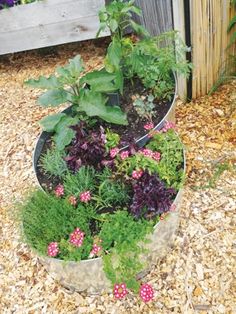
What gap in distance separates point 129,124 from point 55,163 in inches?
17.8

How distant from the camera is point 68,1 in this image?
2.78 meters

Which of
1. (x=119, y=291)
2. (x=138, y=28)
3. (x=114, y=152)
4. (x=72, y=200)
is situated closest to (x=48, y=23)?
(x=138, y=28)

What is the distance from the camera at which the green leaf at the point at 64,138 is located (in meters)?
1.83

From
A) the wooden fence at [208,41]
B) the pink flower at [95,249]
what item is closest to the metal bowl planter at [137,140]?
the wooden fence at [208,41]

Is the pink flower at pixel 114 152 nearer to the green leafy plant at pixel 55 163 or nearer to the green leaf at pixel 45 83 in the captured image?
the green leafy plant at pixel 55 163

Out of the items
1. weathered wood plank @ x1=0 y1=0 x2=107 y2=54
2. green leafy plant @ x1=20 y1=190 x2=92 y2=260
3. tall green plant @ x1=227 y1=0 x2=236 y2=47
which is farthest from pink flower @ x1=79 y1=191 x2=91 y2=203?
weathered wood plank @ x1=0 y1=0 x2=107 y2=54

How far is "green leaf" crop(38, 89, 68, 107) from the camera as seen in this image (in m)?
1.89

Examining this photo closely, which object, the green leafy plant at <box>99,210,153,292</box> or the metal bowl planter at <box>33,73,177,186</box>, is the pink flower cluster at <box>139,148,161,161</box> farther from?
the green leafy plant at <box>99,210,153,292</box>

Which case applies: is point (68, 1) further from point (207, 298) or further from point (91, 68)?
point (207, 298)

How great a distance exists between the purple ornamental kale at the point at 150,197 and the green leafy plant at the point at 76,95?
35 cm

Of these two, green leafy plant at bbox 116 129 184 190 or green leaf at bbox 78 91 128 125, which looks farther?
green leaf at bbox 78 91 128 125

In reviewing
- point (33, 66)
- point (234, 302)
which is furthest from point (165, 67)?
point (33, 66)

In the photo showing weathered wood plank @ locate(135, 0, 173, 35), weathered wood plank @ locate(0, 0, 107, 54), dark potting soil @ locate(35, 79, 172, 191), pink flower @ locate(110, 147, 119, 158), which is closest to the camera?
pink flower @ locate(110, 147, 119, 158)

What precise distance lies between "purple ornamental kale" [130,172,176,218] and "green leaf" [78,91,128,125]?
1.14 ft
